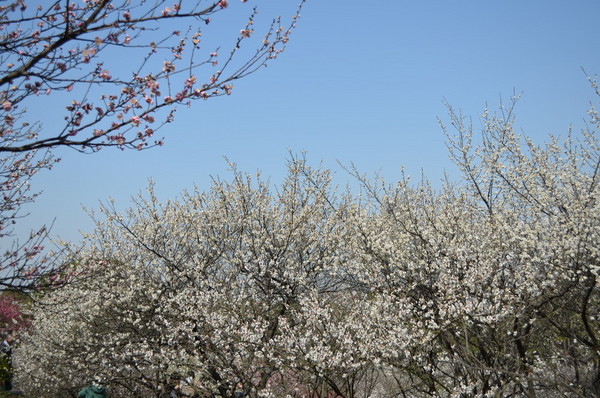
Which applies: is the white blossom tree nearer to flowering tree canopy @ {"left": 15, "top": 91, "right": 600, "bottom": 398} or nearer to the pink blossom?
flowering tree canopy @ {"left": 15, "top": 91, "right": 600, "bottom": 398}

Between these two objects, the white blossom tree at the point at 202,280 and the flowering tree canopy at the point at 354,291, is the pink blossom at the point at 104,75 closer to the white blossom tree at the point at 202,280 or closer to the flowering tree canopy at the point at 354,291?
the flowering tree canopy at the point at 354,291

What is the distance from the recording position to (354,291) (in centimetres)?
1163

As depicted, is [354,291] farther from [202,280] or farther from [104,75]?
[104,75]

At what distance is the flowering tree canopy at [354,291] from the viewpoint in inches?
303

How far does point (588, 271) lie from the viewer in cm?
753

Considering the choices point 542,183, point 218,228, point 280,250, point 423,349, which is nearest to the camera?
point 423,349

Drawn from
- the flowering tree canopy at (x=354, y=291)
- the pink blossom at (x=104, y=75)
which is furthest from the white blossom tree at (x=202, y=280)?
the pink blossom at (x=104, y=75)

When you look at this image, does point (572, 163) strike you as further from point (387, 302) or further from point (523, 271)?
point (387, 302)

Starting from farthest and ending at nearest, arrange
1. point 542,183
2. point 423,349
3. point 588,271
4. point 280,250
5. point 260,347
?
point 280,250
point 542,183
point 260,347
point 423,349
point 588,271

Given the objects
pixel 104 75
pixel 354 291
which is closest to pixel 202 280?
pixel 354 291

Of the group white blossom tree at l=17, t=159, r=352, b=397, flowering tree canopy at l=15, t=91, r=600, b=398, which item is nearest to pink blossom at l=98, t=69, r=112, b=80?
flowering tree canopy at l=15, t=91, r=600, b=398

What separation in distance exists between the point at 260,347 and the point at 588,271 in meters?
5.63

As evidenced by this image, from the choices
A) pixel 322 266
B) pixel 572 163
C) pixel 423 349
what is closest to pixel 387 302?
pixel 423 349

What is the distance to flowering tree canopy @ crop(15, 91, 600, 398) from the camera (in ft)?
25.3
